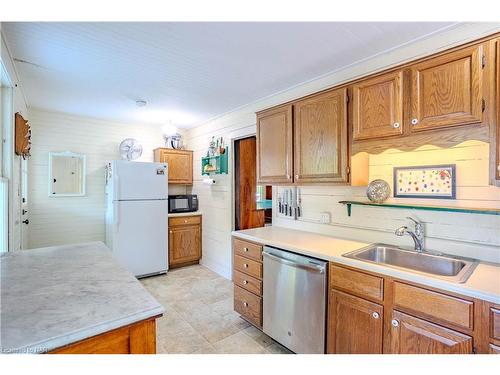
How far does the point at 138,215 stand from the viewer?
3820 millimetres

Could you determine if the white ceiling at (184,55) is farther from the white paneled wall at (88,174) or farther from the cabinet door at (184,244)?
the cabinet door at (184,244)

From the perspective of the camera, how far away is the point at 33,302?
1.03 m

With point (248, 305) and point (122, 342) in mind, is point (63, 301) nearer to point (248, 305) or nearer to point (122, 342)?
point (122, 342)

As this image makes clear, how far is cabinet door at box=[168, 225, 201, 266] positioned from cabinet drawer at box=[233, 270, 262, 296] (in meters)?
1.88

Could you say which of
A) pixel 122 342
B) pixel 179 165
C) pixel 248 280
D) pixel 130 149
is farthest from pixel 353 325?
pixel 130 149

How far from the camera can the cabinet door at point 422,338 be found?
1.29 m

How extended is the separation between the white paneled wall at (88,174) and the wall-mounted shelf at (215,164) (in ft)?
4.46

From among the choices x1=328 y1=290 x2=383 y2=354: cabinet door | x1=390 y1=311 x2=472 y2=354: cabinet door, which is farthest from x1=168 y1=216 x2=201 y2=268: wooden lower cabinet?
x1=390 y1=311 x2=472 y2=354: cabinet door

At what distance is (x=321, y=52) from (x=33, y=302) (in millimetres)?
2367

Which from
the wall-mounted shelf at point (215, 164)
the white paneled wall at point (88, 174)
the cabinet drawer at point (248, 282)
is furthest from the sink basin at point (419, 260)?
the white paneled wall at point (88, 174)

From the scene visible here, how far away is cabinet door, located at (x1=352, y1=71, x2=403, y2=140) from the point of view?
1772mm
